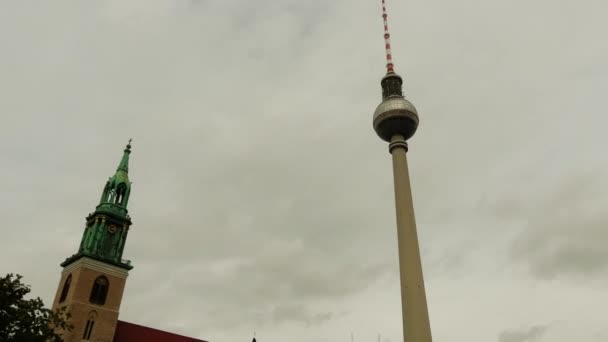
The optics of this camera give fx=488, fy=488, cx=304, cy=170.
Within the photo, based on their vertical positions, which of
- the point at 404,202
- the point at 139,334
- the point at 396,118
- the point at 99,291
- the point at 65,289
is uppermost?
the point at 396,118

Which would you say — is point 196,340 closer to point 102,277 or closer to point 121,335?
point 121,335

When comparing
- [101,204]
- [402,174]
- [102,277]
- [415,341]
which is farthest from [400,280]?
[101,204]

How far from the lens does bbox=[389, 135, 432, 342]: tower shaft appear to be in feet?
176

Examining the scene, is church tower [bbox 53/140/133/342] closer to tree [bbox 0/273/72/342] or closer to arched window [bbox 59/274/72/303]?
arched window [bbox 59/274/72/303]

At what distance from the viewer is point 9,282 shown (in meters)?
30.6

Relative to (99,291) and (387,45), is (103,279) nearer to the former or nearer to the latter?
(99,291)

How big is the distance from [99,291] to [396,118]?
4523 centimetres

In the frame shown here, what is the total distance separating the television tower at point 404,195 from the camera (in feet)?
177

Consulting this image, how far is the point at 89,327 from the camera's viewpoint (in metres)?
55.4

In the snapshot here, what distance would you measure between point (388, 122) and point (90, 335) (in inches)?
1857

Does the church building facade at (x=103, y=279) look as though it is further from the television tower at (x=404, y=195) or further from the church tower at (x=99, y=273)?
the television tower at (x=404, y=195)

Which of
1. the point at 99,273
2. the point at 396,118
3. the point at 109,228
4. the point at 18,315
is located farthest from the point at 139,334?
the point at 396,118

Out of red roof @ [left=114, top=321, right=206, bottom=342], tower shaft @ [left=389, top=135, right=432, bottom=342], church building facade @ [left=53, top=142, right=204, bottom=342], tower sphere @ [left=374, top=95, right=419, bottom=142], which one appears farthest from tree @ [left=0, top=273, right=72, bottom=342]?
tower sphere @ [left=374, top=95, right=419, bottom=142]

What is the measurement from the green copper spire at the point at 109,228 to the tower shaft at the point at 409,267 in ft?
113
